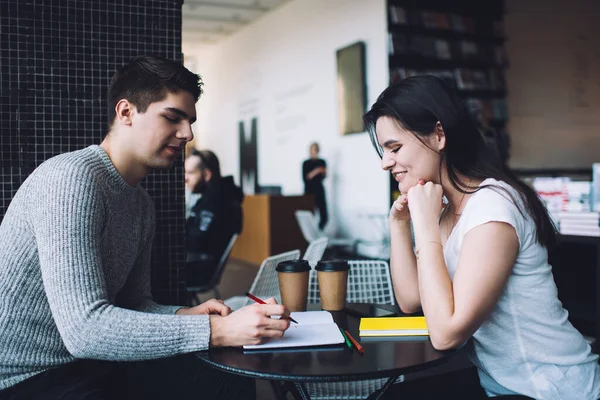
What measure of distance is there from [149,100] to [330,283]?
748 mm

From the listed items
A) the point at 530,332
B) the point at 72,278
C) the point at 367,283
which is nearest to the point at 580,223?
the point at 367,283

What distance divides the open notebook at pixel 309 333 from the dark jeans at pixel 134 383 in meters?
0.28

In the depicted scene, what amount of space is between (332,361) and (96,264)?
0.57m

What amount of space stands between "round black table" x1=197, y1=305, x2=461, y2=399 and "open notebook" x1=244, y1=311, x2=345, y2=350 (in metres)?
0.01

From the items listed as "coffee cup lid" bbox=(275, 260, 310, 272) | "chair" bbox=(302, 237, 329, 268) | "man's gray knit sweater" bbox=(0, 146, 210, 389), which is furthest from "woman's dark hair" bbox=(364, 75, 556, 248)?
"chair" bbox=(302, 237, 329, 268)

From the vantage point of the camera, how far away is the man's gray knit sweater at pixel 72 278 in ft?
4.00

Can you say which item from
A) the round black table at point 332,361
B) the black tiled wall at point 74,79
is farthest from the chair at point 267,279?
the round black table at point 332,361

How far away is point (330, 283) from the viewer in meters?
1.71

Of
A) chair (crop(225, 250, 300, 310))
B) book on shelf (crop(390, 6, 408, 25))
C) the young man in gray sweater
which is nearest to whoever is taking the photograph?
the young man in gray sweater

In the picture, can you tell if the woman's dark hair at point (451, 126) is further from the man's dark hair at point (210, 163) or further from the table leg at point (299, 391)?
the man's dark hair at point (210, 163)

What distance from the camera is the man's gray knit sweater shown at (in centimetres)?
122

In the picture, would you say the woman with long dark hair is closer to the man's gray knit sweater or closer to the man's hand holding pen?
the man's hand holding pen

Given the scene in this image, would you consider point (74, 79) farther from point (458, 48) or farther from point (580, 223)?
point (458, 48)

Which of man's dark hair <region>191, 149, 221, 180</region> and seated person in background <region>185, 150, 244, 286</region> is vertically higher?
man's dark hair <region>191, 149, 221, 180</region>
